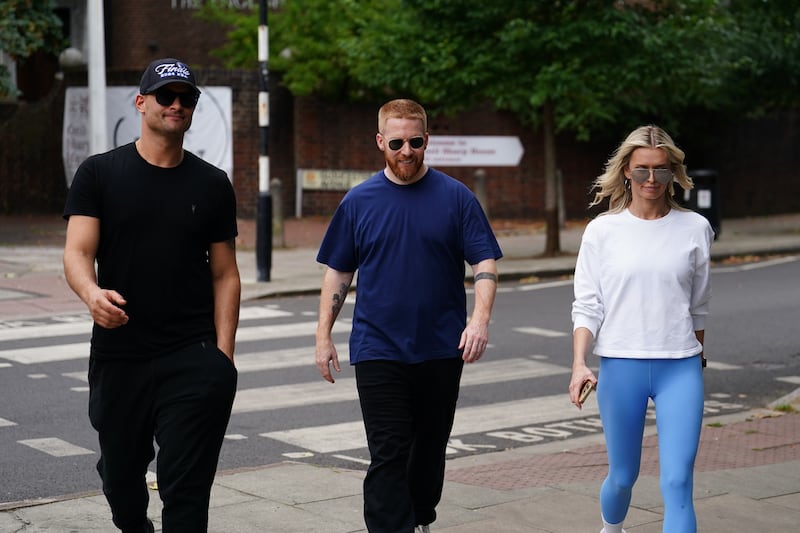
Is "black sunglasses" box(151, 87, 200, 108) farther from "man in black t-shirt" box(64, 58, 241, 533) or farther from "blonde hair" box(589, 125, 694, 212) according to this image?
"blonde hair" box(589, 125, 694, 212)

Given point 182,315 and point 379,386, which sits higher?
point 182,315

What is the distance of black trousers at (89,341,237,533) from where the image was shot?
4711 millimetres

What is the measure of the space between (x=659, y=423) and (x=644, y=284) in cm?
53

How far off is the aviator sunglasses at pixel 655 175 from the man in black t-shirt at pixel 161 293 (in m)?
1.58

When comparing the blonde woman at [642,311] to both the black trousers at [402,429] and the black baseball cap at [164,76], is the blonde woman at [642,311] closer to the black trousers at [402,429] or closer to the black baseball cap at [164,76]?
the black trousers at [402,429]

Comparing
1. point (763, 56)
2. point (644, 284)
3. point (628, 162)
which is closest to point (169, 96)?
point (628, 162)

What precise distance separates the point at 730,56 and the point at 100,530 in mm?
21838

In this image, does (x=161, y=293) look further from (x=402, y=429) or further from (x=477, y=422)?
(x=477, y=422)

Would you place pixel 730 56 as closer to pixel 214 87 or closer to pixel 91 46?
pixel 214 87

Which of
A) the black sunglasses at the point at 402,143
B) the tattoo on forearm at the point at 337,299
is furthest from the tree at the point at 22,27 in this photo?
the black sunglasses at the point at 402,143

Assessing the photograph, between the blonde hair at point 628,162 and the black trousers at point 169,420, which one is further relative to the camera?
the blonde hair at point 628,162

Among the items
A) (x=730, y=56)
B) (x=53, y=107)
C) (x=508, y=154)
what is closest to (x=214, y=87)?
(x=53, y=107)

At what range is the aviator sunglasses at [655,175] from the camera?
5133 millimetres

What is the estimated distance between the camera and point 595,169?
99.7ft
